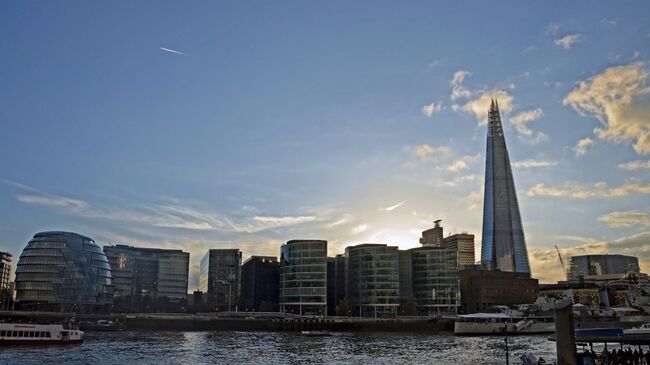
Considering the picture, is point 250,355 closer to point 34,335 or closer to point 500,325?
point 34,335

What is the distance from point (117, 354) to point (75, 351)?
1302 centimetres

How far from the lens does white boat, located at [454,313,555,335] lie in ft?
586

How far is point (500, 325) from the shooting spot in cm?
17525

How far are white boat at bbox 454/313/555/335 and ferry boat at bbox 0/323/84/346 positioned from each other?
11225 cm

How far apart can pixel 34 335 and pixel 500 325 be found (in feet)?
422

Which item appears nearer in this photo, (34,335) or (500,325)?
(34,335)

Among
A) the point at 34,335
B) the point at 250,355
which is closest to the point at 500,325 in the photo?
the point at 250,355

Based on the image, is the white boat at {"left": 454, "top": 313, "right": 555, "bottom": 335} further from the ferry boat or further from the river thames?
the ferry boat

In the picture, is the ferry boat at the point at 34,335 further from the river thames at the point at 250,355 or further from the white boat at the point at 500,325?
the white boat at the point at 500,325

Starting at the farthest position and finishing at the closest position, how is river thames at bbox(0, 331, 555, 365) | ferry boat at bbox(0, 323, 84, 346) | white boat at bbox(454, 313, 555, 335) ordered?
white boat at bbox(454, 313, 555, 335) < ferry boat at bbox(0, 323, 84, 346) < river thames at bbox(0, 331, 555, 365)

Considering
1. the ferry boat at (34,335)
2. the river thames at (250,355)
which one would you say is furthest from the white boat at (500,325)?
the ferry boat at (34,335)

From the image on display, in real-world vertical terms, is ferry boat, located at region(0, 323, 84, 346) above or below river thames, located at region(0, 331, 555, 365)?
above

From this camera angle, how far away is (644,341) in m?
46.0

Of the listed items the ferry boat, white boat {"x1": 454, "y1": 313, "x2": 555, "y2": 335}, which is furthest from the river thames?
white boat {"x1": 454, "y1": 313, "x2": 555, "y2": 335}
